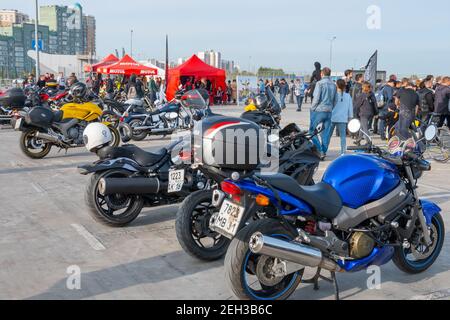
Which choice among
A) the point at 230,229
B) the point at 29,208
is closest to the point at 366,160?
the point at 230,229

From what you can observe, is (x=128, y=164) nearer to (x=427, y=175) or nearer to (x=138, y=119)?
(x=427, y=175)

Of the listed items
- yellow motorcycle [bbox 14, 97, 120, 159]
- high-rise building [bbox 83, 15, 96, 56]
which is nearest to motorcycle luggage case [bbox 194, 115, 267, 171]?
yellow motorcycle [bbox 14, 97, 120, 159]

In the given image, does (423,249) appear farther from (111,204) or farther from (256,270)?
(111,204)

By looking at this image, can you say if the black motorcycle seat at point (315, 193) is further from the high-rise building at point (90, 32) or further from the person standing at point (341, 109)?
the high-rise building at point (90, 32)

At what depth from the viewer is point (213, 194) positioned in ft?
12.9

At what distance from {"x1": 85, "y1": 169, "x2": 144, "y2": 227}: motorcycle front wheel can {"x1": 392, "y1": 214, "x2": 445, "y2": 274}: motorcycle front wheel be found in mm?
2864

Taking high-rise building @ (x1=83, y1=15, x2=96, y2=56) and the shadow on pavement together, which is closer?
the shadow on pavement

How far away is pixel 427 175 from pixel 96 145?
20.4ft

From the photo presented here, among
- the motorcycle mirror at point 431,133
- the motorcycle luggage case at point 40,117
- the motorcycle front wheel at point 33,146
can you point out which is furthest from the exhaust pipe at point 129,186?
the motorcycle front wheel at point 33,146

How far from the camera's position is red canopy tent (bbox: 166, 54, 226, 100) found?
25.6 meters

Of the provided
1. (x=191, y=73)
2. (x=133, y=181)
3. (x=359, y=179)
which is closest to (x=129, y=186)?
(x=133, y=181)

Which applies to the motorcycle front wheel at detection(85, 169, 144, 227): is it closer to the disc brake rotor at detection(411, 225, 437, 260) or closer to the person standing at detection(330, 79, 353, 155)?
the disc brake rotor at detection(411, 225, 437, 260)

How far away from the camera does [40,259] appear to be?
4742 mm

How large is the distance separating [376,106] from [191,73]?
46.9ft
